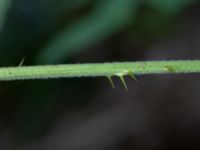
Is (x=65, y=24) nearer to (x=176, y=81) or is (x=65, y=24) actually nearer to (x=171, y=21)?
(x=171, y=21)

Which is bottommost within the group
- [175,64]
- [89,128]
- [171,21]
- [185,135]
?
[175,64]

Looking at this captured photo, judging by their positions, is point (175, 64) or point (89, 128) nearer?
point (175, 64)

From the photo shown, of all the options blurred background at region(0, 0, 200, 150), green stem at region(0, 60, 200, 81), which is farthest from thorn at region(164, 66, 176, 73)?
blurred background at region(0, 0, 200, 150)

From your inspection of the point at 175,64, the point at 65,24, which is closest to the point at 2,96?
the point at 65,24

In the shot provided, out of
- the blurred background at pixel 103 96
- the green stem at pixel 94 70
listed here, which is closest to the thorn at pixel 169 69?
the green stem at pixel 94 70

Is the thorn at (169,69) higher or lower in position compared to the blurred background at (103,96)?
lower

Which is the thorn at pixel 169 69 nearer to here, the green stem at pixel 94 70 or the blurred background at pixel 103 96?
the green stem at pixel 94 70

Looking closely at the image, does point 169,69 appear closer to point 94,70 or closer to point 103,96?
point 94,70
